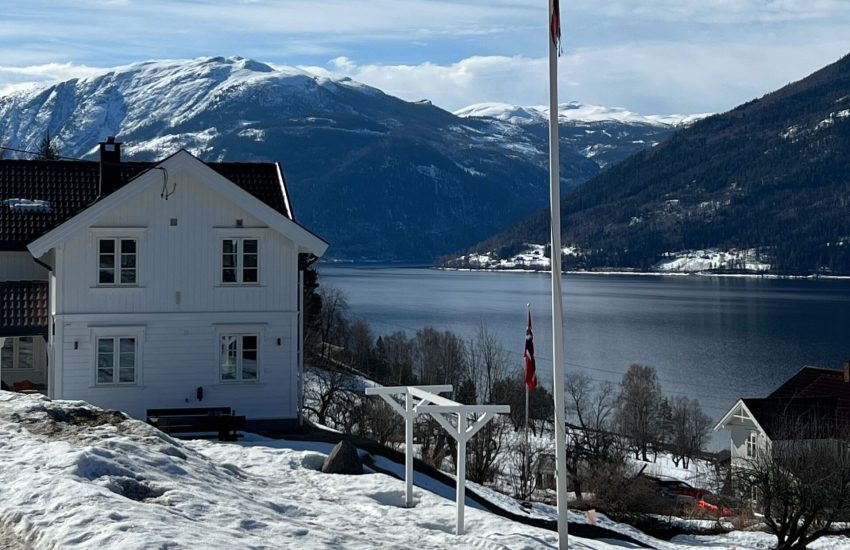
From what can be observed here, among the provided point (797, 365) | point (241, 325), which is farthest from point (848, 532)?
point (797, 365)

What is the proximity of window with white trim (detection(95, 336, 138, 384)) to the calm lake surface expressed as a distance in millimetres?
52567

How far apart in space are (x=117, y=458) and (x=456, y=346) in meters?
67.7

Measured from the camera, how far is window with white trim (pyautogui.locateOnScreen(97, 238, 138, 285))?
28.3 meters

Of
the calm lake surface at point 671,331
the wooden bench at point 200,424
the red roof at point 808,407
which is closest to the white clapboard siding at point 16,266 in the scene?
the wooden bench at point 200,424

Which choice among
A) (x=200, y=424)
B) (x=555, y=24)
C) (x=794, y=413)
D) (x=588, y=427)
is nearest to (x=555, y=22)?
(x=555, y=24)

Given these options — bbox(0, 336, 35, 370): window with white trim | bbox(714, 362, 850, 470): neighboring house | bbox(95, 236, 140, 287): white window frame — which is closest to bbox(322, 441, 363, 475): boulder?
bbox(95, 236, 140, 287): white window frame

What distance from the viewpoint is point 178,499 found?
13930 mm

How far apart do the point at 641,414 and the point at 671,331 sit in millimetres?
62493

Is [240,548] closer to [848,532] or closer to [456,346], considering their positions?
[848,532]

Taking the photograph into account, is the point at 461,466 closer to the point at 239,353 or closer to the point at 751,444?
the point at 239,353

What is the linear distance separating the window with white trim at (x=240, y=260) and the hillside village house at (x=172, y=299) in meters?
0.03

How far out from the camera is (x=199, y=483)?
15.7 m

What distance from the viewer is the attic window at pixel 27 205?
30859 mm

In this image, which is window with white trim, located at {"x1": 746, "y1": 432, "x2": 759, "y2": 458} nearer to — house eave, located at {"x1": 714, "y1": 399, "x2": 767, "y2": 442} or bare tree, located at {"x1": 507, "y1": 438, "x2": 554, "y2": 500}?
house eave, located at {"x1": 714, "y1": 399, "x2": 767, "y2": 442}
